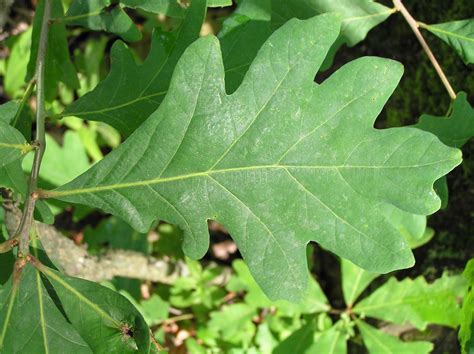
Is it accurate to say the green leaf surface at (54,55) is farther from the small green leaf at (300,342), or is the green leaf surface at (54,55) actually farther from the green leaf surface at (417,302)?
the green leaf surface at (417,302)

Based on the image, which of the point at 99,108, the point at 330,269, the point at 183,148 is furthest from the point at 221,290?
the point at 183,148

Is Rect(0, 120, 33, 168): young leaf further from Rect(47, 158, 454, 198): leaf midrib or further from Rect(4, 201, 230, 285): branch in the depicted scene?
Rect(4, 201, 230, 285): branch

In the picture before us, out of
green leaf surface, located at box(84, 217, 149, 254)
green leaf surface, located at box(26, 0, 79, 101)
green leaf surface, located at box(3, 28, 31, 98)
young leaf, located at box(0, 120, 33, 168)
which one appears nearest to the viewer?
young leaf, located at box(0, 120, 33, 168)

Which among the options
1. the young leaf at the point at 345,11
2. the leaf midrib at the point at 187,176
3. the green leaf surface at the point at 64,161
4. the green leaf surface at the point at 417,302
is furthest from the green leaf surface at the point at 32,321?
the green leaf surface at the point at 417,302

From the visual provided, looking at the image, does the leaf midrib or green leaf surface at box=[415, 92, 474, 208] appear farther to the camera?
green leaf surface at box=[415, 92, 474, 208]

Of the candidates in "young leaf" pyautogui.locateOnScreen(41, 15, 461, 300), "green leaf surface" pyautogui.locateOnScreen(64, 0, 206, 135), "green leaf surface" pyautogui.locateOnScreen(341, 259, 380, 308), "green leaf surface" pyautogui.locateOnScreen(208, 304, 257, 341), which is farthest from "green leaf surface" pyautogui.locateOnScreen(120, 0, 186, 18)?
"green leaf surface" pyautogui.locateOnScreen(208, 304, 257, 341)

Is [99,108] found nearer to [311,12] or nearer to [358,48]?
[311,12]
